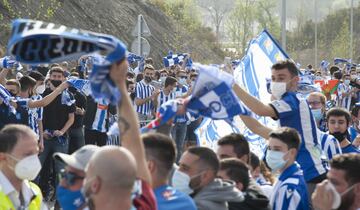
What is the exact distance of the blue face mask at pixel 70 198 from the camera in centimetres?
474

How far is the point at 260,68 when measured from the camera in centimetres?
990

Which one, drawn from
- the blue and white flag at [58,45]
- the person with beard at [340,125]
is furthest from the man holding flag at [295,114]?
the blue and white flag at [58,45]

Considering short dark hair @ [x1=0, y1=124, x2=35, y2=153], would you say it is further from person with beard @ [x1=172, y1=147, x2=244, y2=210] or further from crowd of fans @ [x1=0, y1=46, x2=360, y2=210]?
person with beard @ [x1=172, y1=147, x2=244, y2=210]

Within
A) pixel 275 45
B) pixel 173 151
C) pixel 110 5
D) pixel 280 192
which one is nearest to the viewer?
pixel 173 151

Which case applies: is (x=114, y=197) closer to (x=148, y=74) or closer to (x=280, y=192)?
(x=280, y=192)

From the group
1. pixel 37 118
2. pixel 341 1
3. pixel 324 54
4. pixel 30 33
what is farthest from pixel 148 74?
pixel 341 1

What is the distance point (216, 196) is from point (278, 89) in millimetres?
2851

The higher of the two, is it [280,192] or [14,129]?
[14,129]

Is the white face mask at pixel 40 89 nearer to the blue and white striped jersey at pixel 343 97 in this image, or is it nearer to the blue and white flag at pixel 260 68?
the blue and white flag at pixel 260 68

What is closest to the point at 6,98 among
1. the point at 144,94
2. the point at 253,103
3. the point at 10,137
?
the point at 253,103

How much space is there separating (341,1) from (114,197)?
135 metres

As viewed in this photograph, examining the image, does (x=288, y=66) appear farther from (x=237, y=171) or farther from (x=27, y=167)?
(x=27, y=167)

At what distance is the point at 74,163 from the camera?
4.73 metres

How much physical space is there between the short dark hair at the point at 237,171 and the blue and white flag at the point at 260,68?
3.49m
